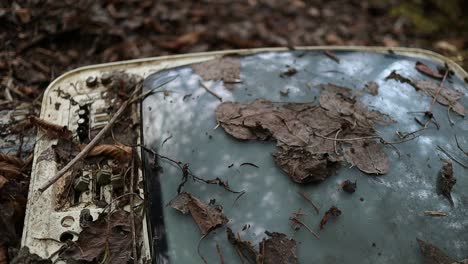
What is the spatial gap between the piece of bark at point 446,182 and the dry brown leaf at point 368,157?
219 mm

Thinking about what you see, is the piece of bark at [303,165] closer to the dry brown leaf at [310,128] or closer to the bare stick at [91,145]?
the dry brown leaf at [310,128]

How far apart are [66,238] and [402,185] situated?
4.66ft

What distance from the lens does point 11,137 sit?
247 cm

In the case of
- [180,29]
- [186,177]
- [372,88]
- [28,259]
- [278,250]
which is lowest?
[278,250]

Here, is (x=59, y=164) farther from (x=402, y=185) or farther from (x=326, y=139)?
(x=402, y=185)

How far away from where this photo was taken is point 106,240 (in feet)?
6.03

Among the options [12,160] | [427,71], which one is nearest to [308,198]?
[427,71]

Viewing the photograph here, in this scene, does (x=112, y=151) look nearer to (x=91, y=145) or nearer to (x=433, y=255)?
(x=91, y=145)

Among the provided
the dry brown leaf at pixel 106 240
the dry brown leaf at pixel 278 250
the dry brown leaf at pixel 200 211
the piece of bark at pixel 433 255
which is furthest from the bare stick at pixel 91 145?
the piece of bark at pixel 433 255

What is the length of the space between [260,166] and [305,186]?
0.69ft

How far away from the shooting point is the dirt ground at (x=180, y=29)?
11.8 ft

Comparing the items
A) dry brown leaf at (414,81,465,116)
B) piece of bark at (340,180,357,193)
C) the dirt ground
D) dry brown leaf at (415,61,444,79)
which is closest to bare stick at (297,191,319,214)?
piece of bark at (340,180,357,193)

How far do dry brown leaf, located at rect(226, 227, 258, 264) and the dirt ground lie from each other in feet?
5.55

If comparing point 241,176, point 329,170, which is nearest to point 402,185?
point 329,170
